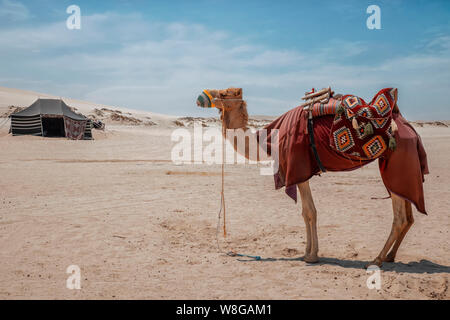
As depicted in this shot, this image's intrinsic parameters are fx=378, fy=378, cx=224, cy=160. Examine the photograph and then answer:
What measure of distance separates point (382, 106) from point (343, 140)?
2.14 feet

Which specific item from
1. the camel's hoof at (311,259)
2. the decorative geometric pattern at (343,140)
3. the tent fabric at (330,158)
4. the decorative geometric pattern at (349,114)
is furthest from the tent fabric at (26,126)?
the decorative geometric pattern at (349,114)

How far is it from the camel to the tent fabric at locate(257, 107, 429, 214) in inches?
9.3

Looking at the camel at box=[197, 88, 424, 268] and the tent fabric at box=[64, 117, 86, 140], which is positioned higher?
the tent fabric at box=[64, 117, 86, 140]

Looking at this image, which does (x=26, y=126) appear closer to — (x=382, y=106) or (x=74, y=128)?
(x=74, y=128)

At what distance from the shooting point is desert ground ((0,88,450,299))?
4.43 metres

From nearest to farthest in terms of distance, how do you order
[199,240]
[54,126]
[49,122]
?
1. [199,240]
2. [49,122]
3. [54,126]

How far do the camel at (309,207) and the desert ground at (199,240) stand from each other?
0.20 metres

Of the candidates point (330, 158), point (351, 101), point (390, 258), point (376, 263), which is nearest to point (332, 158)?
point (330, 158)

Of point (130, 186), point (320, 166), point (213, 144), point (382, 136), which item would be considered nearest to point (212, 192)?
point (130, 186)

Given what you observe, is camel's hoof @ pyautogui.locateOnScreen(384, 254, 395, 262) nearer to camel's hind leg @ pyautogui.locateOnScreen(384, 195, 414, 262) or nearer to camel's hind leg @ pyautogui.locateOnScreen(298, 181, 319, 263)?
camel's hind leg @ pyautogui.locateOnScreen(384, 195, 414, 262)

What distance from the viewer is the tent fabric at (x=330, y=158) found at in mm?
4859

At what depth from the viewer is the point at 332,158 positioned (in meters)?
5.25

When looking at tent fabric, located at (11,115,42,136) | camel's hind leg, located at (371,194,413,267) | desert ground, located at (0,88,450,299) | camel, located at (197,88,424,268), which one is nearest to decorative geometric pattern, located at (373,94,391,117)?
camel, located at (197,88,424,268)
